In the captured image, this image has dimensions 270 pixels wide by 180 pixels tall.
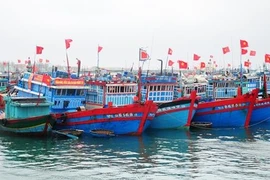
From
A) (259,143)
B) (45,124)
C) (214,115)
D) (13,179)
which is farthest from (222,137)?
(13,179)

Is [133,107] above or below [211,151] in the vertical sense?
above

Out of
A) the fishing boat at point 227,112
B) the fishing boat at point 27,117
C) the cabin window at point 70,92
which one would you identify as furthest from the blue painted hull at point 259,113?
the fishing boat at point 27,117

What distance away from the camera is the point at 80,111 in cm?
3297

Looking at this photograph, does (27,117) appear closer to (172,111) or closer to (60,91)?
(60,91)

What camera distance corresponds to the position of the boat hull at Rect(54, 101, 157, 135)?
32375 mm

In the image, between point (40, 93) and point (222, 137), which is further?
point (40, 93)

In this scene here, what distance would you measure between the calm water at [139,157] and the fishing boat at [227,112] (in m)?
5.06

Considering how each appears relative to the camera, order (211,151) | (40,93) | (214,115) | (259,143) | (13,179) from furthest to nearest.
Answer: (214,115), (40,93), (259,143), (211,151), (13,179)

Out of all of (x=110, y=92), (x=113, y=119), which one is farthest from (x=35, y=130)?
(x=110, y=92)

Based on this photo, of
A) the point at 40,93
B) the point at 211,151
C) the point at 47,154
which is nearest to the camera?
the point at 47,154

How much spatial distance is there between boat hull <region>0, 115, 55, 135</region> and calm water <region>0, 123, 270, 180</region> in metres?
0.86

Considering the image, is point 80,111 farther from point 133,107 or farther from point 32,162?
point 32,162

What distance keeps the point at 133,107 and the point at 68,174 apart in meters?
12.7

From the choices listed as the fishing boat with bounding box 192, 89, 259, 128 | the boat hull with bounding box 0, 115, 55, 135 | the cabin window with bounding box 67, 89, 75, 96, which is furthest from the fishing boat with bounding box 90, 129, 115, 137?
the fishing boat with bounding box 192, 89, 259, 128
